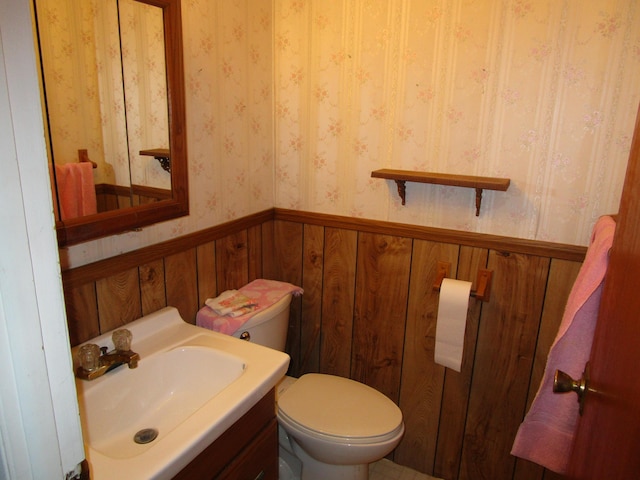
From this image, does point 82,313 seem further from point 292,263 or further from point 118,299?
point 292,263

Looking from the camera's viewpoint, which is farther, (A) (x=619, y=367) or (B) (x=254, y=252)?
(B) (x=254, y=252)

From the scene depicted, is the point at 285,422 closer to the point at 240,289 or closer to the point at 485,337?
the point at 240,289

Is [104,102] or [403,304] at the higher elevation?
[104,102]

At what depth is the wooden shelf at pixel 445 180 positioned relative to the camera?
5.10ft

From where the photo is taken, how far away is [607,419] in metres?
A: 0.75

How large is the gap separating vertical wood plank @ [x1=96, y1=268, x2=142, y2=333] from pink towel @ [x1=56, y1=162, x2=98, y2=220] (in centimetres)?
22

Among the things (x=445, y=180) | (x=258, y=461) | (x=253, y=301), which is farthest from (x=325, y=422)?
(x=445, y=180)

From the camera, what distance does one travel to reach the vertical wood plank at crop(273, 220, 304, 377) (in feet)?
6.81

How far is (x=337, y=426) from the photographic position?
1.60 meters

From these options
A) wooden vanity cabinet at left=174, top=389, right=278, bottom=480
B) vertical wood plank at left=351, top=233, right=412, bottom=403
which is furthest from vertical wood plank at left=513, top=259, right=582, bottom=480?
wooden vanity cabinet at left=174, top=389, right=278, bottom=480

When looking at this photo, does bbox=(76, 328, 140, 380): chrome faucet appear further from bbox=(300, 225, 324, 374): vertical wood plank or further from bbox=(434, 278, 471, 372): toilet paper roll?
bbox=(434, 278, 471, 372): toilet paper roll

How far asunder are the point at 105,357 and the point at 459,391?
1.36 m

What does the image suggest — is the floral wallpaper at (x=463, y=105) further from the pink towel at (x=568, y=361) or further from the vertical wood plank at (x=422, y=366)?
the pink towel at (x=568, y=361)

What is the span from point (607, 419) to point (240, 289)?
141 cm
